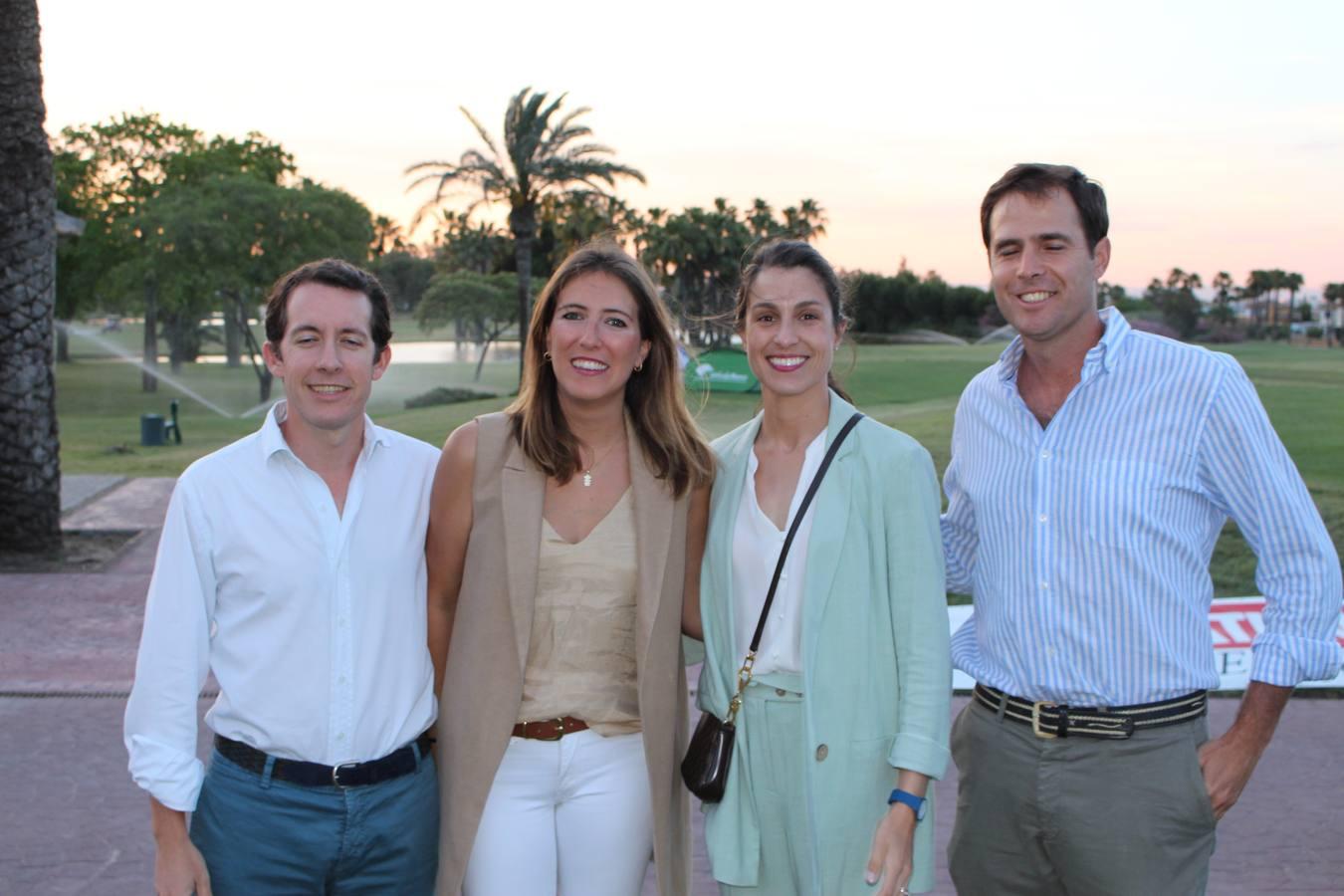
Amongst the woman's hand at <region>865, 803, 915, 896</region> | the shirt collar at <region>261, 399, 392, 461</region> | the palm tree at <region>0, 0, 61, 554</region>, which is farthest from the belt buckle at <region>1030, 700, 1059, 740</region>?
the palm tree at <region>0, 0, 61, 554</region>

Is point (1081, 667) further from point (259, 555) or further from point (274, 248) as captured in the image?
point (274, 248)

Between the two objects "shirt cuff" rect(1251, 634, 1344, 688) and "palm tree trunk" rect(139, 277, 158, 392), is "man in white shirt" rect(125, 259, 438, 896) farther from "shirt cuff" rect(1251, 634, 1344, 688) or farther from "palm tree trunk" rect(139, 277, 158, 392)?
"palm tree trunk" rect(139, 277, 158, 392)

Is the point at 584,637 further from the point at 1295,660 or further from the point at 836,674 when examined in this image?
the point at 1295,660

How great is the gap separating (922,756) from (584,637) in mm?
841

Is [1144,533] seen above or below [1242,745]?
above

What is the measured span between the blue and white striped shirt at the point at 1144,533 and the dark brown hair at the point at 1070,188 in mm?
254

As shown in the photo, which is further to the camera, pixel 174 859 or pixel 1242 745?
pixel 1242 745

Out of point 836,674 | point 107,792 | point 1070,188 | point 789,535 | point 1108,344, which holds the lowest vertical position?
point 107,792

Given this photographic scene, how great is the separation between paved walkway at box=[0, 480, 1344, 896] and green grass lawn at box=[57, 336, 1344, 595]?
259 centimetres

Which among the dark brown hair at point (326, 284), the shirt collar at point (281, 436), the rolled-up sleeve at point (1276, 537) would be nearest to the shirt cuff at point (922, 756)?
the rolled-up sleeve at point (1276, 537)

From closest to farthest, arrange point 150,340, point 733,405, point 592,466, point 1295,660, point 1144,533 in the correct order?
point 1295,660 < point 1144,533 < point 592,466 < point 733,405 < point 150,340

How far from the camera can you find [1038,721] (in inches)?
117

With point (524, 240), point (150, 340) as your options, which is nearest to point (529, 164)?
point (524, 240)

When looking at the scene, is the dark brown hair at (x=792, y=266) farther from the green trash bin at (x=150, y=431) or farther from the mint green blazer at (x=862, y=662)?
the green trash bin at (x=150, y=431)
